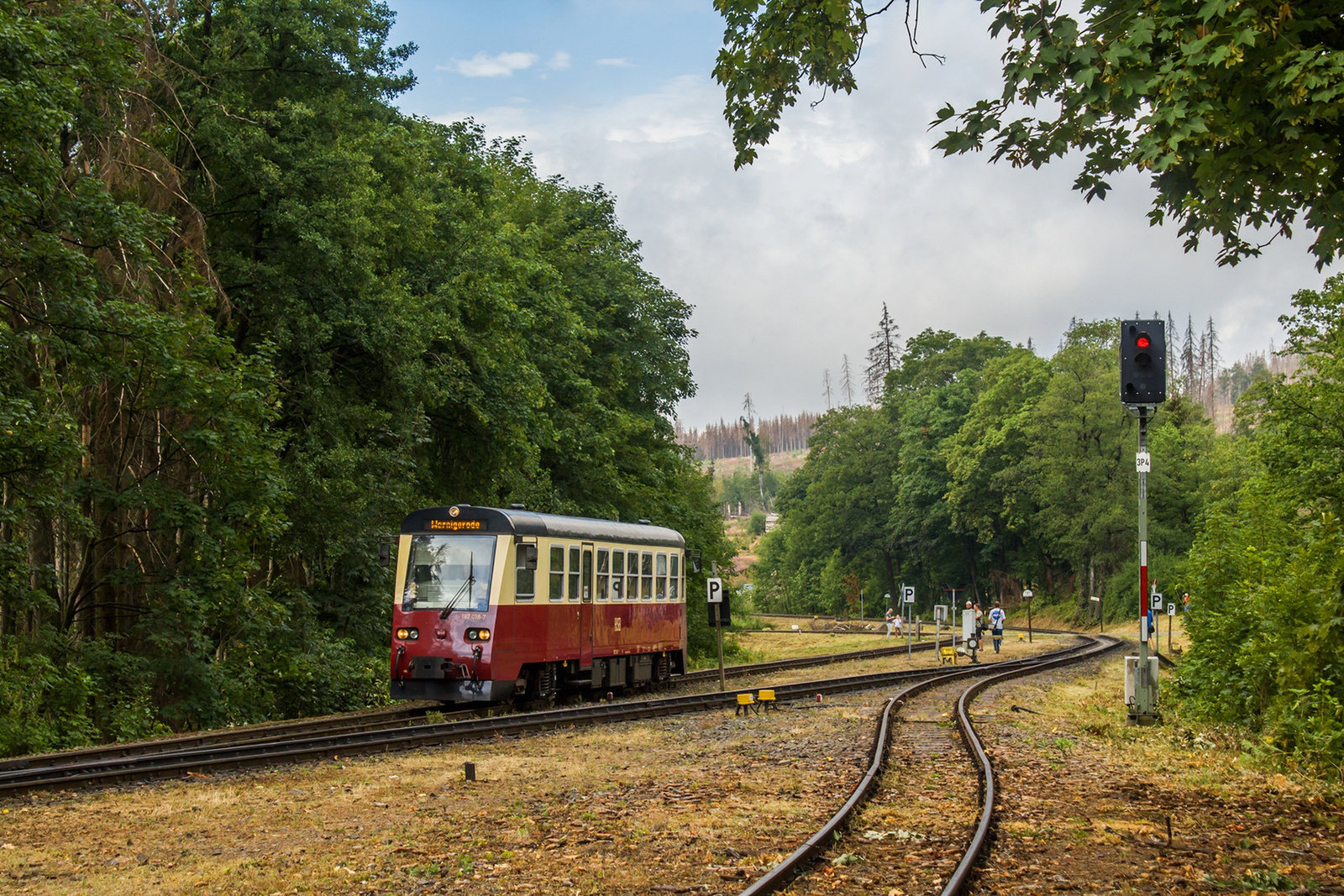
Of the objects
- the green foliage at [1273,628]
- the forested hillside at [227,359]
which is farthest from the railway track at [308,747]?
the green foliage at [1273,628]

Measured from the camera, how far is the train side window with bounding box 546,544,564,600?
19.2m

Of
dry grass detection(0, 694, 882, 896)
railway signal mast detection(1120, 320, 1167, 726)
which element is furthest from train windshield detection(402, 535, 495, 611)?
railway signal mast detection(1120, 320, 1167, 726)

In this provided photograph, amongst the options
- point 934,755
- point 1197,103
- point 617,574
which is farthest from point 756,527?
point 1197,103

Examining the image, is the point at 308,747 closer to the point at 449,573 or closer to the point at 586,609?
the point at 449,573

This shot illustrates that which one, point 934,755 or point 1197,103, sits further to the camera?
point 934,755

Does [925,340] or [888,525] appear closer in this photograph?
[888,525]

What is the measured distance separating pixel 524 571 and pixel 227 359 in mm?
5629

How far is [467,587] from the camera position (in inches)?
711

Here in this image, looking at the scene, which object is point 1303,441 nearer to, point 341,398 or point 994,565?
point 341,398

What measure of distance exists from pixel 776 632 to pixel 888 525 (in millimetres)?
21348

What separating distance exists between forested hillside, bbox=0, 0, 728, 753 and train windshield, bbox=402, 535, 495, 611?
2.55m

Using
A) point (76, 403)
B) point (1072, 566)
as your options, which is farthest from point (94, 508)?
point (1072, 566)

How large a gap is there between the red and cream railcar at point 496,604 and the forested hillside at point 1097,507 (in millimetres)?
9361

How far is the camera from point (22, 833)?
912 centimetres
